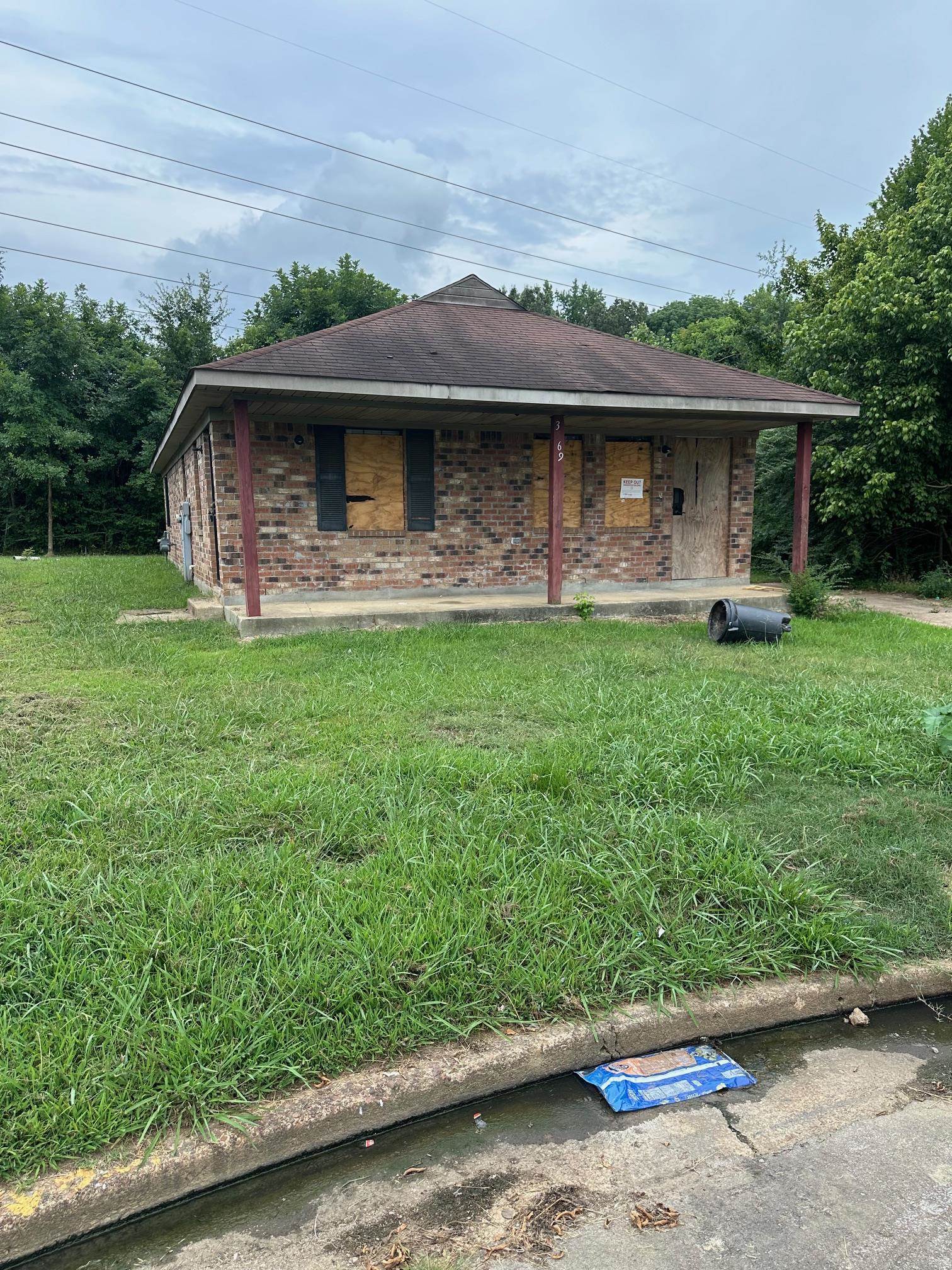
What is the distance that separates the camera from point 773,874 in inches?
125

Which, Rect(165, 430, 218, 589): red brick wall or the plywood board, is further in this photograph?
Rect(165, 430, 218, 589): red brick wall

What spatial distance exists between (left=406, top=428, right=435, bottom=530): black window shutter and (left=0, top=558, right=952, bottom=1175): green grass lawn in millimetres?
4951

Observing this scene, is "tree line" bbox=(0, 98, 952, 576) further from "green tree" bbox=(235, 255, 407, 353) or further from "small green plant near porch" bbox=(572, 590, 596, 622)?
"small green plant near porch" bbox=(572, 590, 596, 622)

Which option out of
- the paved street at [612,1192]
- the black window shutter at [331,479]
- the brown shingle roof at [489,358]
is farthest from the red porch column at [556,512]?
the paved street at [612,1192]

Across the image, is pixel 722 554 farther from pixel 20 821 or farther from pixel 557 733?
pixel 20 821

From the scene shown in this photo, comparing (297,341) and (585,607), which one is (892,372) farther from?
(297,341)

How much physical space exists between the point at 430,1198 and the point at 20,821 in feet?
8.04

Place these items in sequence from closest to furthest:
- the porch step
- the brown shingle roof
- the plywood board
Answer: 1. the brown shingle roof
2. the porch step
3. the plywood board

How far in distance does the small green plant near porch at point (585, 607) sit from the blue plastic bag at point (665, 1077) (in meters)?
7.22

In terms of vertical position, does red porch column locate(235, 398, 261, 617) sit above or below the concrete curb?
above

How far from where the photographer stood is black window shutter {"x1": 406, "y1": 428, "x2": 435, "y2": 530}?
1052 centimetres

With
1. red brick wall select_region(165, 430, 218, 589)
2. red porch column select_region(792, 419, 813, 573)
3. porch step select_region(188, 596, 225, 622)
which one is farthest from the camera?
red brick wall select_region(165, 430, 218, 589)

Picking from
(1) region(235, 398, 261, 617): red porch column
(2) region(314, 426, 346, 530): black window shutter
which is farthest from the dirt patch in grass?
(2) region(314, 426, 346, 530): black window shutter

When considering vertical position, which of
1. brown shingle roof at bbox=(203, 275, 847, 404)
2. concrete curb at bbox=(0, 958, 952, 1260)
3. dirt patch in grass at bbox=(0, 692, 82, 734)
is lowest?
concrete curb at bbox=(0, 958, 952, 1260)
